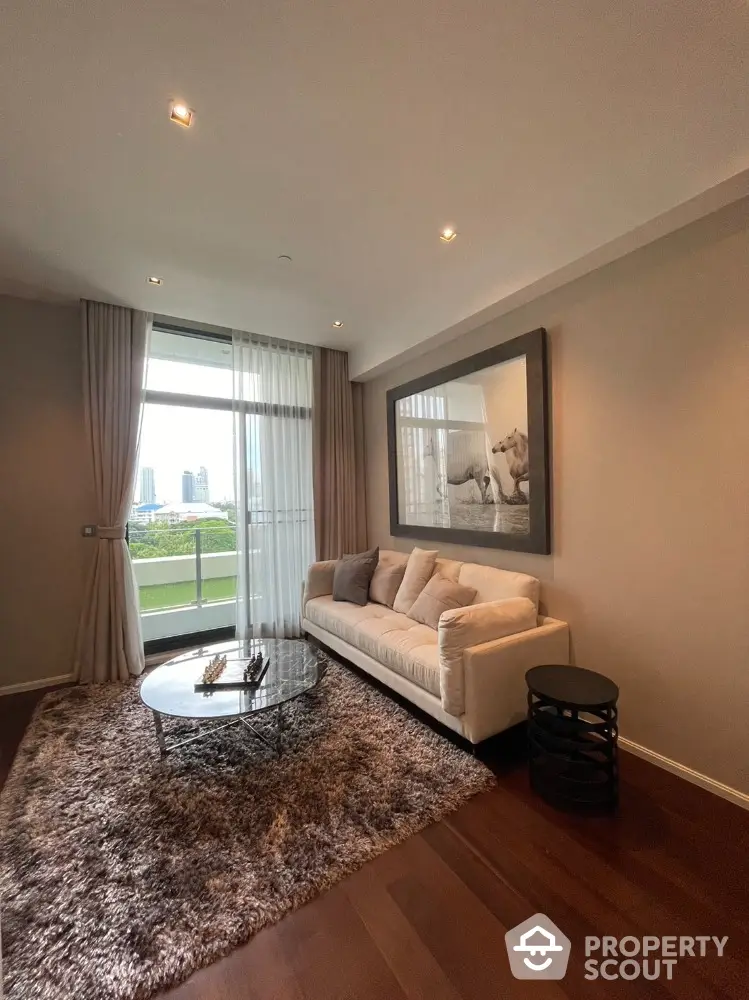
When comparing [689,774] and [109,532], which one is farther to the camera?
[109,532]

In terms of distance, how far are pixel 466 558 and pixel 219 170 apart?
2878mm

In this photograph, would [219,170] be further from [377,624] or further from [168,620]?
[168,620]

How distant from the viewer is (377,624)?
3.05 m

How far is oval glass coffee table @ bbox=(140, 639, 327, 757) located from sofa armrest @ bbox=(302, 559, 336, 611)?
91 cm

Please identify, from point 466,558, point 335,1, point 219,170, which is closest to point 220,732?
point 466,558

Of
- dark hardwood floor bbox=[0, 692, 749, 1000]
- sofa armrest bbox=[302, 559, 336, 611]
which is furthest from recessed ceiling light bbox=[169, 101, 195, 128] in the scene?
sofa armrest bbox=[302, 559, 336, 611]

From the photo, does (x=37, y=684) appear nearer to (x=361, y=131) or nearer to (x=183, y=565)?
(x=183, y=565)

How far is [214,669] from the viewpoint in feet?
8.30

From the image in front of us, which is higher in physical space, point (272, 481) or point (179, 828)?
point (272, 481)

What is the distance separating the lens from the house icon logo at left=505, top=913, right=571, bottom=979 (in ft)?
4.09

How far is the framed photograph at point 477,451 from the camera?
8.91 feet

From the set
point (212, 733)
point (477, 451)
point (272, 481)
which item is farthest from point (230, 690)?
point (477, 451)

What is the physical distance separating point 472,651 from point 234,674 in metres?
1.43

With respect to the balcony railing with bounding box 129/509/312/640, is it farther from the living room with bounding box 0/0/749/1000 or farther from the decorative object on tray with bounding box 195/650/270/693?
the decorative object on tray with bounding box 195/650/270/693
